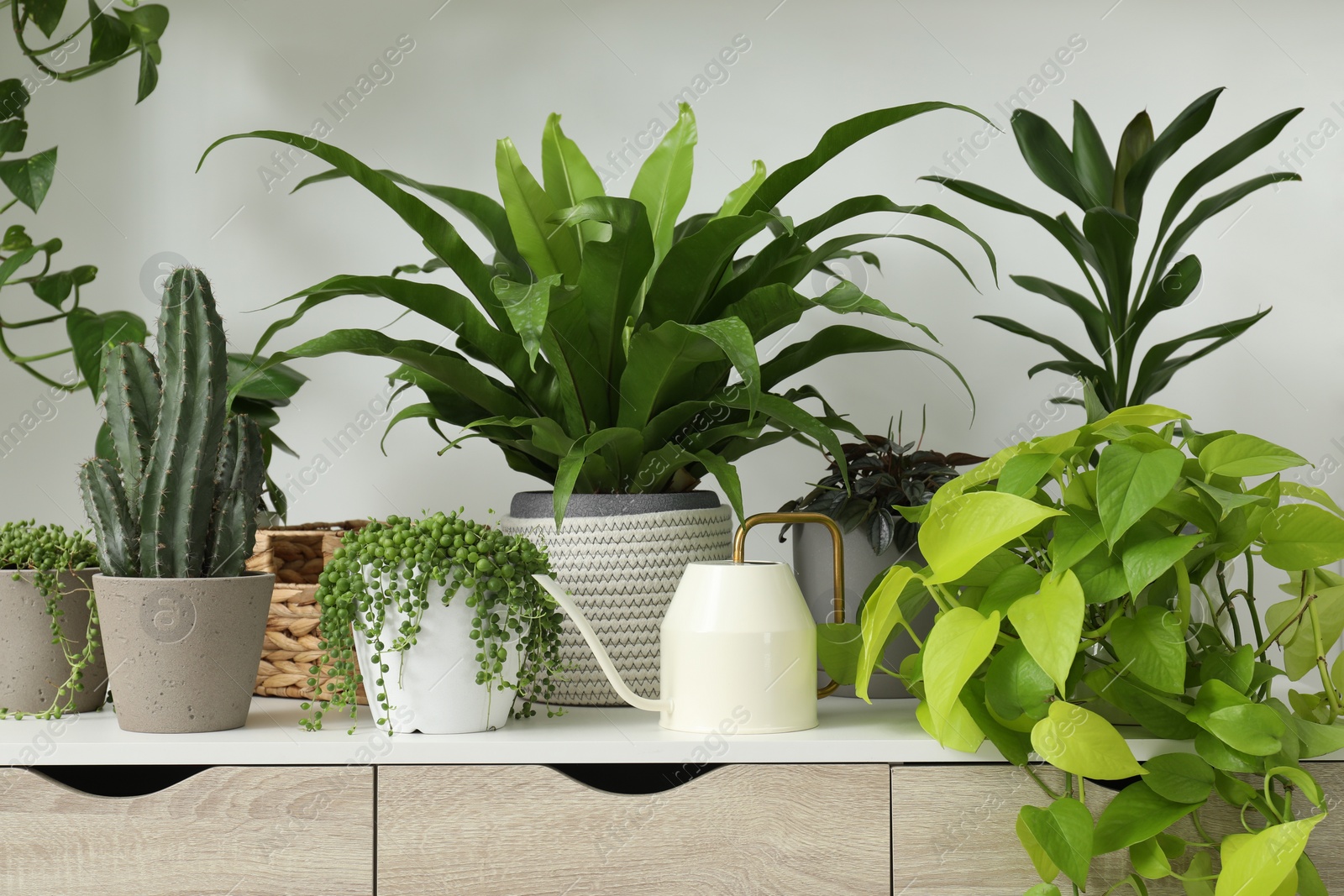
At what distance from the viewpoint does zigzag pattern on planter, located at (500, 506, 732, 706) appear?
922 millimetres

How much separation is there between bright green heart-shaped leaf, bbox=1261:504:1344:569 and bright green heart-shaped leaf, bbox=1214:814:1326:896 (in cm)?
19

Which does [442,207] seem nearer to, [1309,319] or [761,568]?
[761,568]

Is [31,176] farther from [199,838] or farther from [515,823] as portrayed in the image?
[515,823]

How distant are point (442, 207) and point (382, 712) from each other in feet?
2.52

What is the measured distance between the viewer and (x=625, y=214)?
851mm

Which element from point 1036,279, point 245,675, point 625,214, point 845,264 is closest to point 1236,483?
point 1036,279

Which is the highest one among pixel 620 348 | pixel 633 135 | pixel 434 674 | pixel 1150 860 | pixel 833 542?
pixel 633 135

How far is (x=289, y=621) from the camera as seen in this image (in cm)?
95

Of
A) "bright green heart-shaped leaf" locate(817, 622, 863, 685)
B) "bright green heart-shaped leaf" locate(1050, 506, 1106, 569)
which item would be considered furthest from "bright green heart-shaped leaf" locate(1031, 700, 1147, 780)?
"bright green heart-shaped leaf" locate(817, 622, 863, 685)

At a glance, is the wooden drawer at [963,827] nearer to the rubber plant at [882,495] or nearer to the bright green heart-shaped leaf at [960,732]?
the bright green heart-shaped leaf at [960,732]

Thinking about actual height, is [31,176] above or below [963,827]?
above

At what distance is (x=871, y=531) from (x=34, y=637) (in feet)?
2.54

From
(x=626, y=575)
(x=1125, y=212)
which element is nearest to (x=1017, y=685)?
(x=626, y=575)

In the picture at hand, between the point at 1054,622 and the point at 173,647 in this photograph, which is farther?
the point at 173,647
